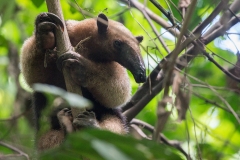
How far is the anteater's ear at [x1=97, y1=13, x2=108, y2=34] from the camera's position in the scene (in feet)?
14.0

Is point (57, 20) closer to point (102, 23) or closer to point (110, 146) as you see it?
point (102, 23)

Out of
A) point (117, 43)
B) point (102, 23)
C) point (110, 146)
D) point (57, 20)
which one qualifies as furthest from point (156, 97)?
point (110, 146)

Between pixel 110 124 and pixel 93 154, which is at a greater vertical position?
pixel 93 154

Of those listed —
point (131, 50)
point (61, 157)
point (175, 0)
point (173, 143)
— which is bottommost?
point (173, 143)

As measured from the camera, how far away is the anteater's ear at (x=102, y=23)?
4273mm

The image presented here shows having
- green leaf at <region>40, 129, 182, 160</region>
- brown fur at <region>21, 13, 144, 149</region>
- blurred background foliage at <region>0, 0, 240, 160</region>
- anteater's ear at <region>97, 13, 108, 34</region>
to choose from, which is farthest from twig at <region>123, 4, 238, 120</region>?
green leaf at <region>40, 129, 182, 160</region>

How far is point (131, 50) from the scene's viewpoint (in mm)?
4156

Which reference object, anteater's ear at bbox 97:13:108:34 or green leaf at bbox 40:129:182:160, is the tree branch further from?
green leaf at bbox 40:129:182:160

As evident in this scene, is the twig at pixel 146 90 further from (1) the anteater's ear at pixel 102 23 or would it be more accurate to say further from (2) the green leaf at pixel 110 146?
(2) the green leaf at pixel 110 146

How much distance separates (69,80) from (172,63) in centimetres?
147

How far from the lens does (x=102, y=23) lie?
4.34m

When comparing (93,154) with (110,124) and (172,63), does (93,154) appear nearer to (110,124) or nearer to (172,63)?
(172,63)

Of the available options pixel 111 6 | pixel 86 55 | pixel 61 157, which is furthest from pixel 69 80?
pixel 111 6

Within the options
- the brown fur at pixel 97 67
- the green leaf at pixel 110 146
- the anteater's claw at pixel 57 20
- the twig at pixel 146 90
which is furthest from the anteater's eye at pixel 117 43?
the green leaf at pixel 110 146
